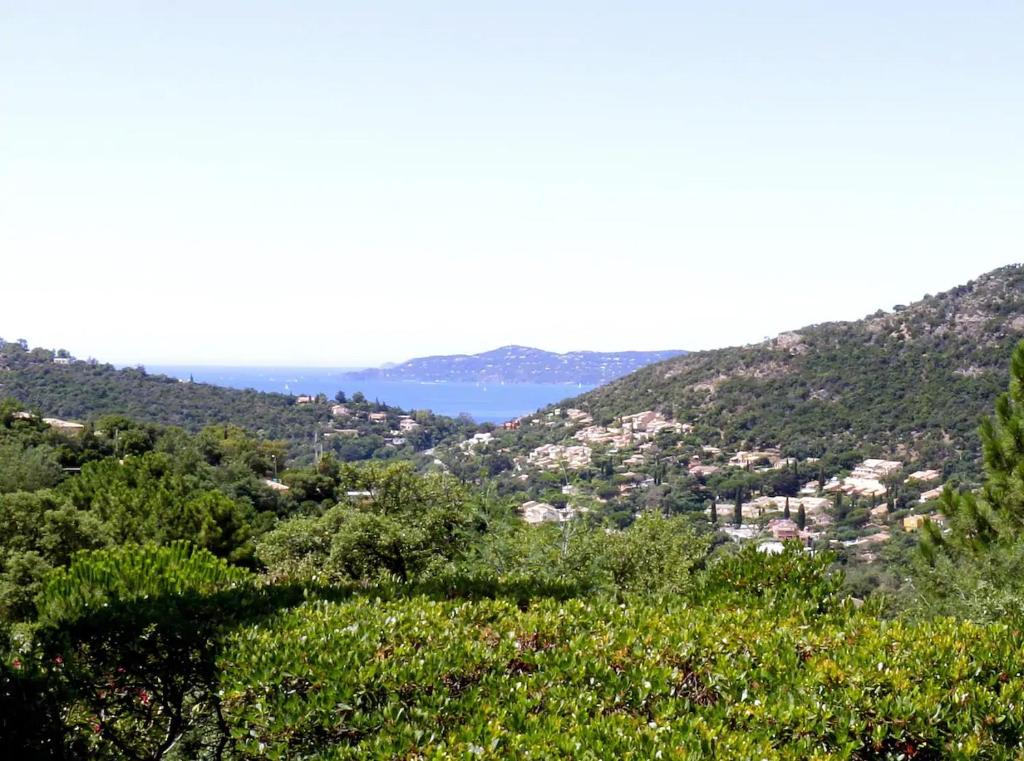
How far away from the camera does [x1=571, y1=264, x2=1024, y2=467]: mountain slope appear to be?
62.1m

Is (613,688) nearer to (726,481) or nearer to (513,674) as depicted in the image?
(513,674)

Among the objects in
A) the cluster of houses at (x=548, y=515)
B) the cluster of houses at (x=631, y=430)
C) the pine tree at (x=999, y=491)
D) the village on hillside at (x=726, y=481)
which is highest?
the pine tree at (x=999, y=491)

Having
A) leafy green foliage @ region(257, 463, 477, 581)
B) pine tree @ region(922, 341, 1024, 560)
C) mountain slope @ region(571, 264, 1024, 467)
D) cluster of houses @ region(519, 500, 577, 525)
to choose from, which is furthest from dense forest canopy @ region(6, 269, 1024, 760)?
mountain slope @ region(571, 264, 1024, 467)

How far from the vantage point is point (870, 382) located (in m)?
72.9

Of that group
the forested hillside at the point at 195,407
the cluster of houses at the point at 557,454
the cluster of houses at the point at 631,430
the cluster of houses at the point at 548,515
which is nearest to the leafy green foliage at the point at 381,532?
the cluster of houses at the point at 548,515

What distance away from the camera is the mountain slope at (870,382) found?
6206 cm

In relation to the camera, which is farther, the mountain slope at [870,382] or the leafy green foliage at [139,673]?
the mountain slope at [870,382]

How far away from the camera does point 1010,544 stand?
41.4ft

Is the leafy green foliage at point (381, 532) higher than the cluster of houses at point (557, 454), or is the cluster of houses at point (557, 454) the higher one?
the leafy green foliage at point (381, 532)

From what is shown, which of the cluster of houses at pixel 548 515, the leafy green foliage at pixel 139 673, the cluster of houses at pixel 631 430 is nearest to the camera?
the leafy green foliage at pixel 139 673

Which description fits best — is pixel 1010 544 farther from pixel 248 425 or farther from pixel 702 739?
pixel 248 425

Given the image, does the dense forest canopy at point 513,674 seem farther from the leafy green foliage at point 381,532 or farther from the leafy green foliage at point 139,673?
the leafy green foliage at point 381,532

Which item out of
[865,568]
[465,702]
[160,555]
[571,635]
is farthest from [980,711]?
[865,568]

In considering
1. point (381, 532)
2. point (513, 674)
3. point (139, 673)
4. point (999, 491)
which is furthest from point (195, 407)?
point (513, 674)
